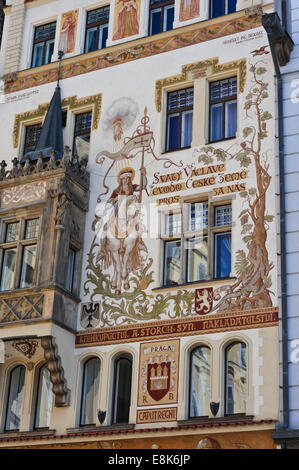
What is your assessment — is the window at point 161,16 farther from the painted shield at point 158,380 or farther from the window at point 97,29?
the painted shield at point 158,380

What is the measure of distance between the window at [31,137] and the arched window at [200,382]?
29.6ft

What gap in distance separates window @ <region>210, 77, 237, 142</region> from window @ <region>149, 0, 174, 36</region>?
3.03m

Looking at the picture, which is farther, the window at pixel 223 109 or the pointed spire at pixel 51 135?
the pointed spire at pixel 51 135

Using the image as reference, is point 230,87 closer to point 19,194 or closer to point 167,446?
point 19,194

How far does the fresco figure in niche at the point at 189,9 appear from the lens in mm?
27150

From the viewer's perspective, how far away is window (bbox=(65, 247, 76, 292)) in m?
25.1

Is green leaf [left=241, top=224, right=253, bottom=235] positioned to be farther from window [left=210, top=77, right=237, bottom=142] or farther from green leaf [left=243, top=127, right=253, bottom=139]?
window [left=210, top=77, right=237, bottom=142]

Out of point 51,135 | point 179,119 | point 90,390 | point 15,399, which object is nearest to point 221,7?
point 179,119

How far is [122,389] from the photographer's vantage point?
77.6ft

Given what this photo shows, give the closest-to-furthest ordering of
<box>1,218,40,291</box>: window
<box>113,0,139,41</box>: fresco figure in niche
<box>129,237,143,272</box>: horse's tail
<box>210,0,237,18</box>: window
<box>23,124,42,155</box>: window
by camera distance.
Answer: <box>129,237,143,272</box>: horse's tail → <box>1,218,40,291</box>: window → <box>210,0,237,18</box>: window → <box>113,0,139,41</box>: fresco figure in niche → <box>23,124,42,155</box>: window

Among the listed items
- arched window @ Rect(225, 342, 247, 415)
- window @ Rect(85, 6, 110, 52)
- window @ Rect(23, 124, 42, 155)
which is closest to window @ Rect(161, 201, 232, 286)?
arched window @ Rect(225, 342, 247, 415)

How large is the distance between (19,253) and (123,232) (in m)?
2.89

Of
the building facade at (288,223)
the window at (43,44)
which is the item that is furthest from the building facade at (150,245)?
the window at (43,44)
